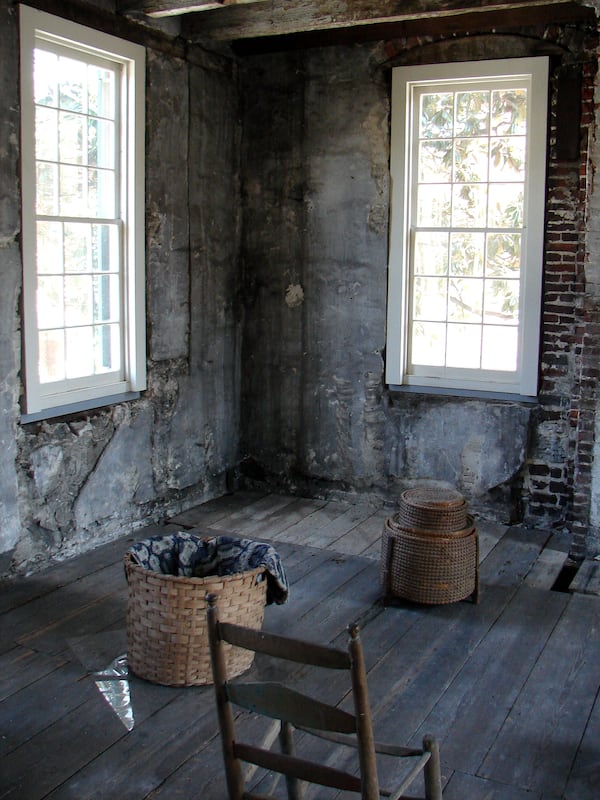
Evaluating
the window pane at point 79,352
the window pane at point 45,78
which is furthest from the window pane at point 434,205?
the window pane at point 45,78

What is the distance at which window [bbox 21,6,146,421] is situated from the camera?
4.94 m

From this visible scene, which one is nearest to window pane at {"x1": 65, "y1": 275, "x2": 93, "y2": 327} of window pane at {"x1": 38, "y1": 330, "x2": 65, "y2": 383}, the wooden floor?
window pane at {"x1": 38, "y1": 330, "x2": 65, "y2": 383}

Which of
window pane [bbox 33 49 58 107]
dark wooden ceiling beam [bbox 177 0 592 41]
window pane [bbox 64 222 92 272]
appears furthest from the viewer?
window pane [bbox 64 222 92 272]

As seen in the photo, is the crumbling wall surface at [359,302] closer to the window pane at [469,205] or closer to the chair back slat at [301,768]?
the window pane at [469,205]

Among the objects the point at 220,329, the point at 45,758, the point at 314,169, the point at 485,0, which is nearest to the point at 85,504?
the point at 220,329

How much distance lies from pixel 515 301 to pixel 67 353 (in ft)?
9.66

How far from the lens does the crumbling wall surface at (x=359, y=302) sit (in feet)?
19.1

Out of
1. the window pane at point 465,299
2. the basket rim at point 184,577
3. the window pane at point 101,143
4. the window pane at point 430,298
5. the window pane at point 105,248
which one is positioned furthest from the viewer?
the window pane at point 430,298

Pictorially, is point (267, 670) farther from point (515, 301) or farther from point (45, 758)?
point (515, 301)

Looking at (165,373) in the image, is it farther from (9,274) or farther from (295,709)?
(295,709)

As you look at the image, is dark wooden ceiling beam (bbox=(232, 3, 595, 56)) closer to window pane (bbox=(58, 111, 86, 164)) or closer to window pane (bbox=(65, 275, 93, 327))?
window pane (bbox=(58, 111, 86, 164))

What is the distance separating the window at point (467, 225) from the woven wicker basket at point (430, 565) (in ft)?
5.68

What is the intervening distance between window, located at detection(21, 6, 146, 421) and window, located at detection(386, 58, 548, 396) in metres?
1.82

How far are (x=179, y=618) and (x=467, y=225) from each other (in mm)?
3584
